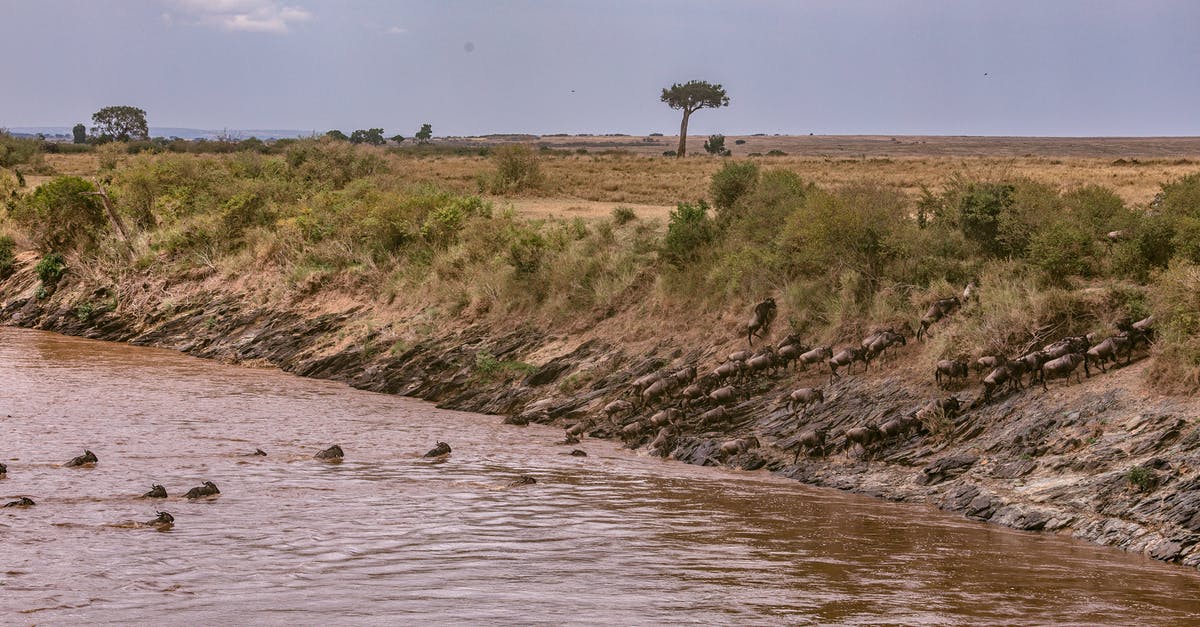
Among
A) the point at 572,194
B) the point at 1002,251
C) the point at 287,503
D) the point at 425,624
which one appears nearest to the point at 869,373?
the point at 1002,251

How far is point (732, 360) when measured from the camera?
17625 millimetres

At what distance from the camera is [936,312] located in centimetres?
1656

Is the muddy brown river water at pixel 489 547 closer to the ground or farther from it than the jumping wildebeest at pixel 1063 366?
closer to the ground

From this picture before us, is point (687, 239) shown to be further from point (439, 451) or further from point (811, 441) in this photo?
point (439, 451)

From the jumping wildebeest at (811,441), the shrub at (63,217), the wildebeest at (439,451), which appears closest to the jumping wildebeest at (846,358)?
the jumping wildebeest at (811,441)

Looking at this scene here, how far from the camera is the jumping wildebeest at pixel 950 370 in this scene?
1496 cm

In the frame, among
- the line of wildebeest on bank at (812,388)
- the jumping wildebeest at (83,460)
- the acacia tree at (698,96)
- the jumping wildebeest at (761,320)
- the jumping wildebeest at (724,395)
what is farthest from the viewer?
the acacia tree at (698,96)

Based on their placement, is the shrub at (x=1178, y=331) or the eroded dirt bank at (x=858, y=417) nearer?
the eroded dirt bank at (x=858, y=417)

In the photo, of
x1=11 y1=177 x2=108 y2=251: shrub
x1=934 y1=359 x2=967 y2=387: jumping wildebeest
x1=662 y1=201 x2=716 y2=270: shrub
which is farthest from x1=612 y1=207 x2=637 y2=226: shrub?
x1=11 y1=177 x2=108 y2=251: shrub

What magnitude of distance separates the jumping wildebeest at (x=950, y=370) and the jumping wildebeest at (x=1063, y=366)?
3.84 feet

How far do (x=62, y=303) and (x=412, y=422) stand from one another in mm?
16051

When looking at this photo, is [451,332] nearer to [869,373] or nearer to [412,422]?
[412,422]

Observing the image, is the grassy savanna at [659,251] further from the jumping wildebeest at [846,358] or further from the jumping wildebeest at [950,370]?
the jumping wildebeest at [846,358]

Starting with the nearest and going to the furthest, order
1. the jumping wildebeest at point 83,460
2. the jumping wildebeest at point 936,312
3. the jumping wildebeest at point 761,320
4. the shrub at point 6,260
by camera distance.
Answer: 1. the jumping wildebeest at point 83,460
2. the jumping wildebeest at point 936,312
3. the jumping wildebeest at point 761,320
4. the shrub at point 6,260
